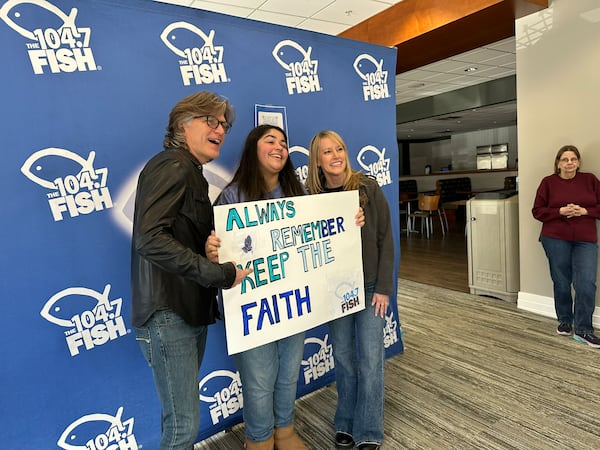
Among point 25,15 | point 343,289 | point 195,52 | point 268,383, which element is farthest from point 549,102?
point 25,15

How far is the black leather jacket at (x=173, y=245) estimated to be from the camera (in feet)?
3.88

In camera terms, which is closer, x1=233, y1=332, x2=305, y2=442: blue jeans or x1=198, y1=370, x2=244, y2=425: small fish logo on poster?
x1=233, y1=332, x2=305, y2=442: blue jeans

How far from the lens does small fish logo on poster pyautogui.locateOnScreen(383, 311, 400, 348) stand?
2.95 metres

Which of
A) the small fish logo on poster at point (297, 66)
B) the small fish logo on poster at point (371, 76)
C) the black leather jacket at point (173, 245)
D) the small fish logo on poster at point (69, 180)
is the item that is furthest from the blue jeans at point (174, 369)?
the small fish logo on poster at point (371, 76)

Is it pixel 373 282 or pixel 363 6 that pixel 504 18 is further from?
pixel 373 282

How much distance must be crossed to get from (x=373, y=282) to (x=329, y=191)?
1.54 feet

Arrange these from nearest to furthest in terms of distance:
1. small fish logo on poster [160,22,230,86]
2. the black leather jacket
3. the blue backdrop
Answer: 1. the black leather jacket
2. the blue backdrop
3. small fish logo on poster [160,22,230,86]

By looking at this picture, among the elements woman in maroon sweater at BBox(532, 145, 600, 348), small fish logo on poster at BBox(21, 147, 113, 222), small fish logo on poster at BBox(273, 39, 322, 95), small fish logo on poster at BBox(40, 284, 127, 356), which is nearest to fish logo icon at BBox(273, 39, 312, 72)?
small fish logo on poster at BBox(273, 39, 322, 95)

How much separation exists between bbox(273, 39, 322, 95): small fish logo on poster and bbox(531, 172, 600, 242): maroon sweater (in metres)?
2.25

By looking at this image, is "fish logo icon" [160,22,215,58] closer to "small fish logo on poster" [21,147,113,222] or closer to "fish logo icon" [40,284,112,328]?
"small fish logo on poster" [21,147,113,222]

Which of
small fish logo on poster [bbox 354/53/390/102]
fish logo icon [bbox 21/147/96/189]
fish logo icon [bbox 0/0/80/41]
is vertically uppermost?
fish logo icon [bbox 0/0/80/41]

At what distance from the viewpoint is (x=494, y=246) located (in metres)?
4.34

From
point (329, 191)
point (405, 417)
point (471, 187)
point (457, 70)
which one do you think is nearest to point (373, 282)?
point (329, 191)

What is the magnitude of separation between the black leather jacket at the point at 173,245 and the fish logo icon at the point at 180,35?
88cm
